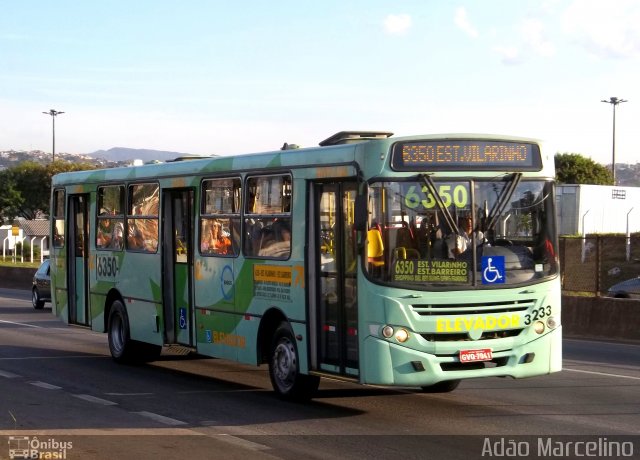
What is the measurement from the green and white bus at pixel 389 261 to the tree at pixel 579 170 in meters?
78.4

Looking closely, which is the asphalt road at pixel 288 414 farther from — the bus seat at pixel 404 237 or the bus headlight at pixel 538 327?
the bus seat at pixel 404 237

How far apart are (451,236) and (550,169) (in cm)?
156

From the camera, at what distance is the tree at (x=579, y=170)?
294 feet

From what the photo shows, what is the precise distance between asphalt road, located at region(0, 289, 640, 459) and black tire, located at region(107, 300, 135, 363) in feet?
0.85

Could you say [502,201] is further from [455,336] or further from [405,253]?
[455,336]

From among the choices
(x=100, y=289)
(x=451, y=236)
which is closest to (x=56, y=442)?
(x=451, y=236)

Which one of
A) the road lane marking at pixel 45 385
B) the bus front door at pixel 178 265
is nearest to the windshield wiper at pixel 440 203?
the bus front door at pixel 178 265

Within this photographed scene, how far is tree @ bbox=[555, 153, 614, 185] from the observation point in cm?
8969

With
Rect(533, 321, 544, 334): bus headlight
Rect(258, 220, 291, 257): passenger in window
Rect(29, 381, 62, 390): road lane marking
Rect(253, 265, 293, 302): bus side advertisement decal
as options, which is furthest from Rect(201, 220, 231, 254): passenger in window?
Rect(533, 321, 544, 334): bus headlight

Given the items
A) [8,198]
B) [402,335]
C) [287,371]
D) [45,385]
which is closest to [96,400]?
[45,385]

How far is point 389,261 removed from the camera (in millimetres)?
10555

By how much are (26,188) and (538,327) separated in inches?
3659

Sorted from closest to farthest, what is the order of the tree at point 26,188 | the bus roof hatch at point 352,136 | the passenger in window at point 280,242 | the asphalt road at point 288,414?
the asphalt road at point 288,414
the bus roof hatch at point 352,136
the passenger in window at point 280,242
the tree at point 26,188

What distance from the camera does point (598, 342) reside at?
19.7m
